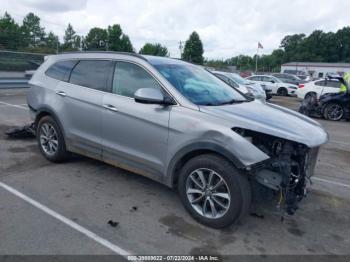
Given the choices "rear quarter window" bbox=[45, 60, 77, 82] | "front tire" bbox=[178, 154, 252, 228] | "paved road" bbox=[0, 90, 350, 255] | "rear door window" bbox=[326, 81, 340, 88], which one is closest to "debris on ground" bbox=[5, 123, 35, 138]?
"paved road" bbox=[0, 90, 350, 255]

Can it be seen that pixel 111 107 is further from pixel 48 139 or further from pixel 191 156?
pixel 48 139

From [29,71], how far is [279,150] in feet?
49.3

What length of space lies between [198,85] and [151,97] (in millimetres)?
861

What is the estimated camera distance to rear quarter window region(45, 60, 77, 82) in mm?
5273

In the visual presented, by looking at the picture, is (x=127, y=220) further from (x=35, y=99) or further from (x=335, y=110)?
(x=335, y=110)

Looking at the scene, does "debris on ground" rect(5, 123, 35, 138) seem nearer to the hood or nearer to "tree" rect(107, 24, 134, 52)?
the hood

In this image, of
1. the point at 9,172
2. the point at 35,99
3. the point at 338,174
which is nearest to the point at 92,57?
the point at 35,99

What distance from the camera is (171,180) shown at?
13.1ft

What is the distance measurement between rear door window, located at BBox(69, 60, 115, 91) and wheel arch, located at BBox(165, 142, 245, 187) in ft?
4.83

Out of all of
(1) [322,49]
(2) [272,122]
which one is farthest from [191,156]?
(1) [322,49]

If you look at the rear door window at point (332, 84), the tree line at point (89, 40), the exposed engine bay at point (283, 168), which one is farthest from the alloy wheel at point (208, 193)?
the tree line at point (89, 40)

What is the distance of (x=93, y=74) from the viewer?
4.89m

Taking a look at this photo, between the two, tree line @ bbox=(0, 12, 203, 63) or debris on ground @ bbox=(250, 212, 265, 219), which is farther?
tree line @ bbox=(0, 12, 203, 63)

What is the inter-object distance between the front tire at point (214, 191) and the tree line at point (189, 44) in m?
63.0
